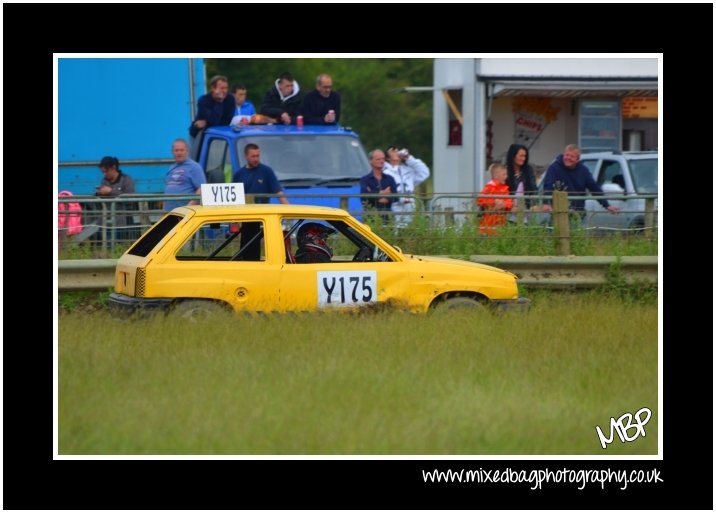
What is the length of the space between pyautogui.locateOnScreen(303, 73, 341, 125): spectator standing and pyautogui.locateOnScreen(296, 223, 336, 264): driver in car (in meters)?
7.14

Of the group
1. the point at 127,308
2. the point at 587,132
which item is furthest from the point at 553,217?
the point at 587,132

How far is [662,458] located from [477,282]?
4210 mm

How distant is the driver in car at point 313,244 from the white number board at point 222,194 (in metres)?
0.82

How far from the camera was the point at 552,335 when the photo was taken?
11.4m

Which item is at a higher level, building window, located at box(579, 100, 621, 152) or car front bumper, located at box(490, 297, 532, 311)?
building window, located at box(579, 100, 621, 152)

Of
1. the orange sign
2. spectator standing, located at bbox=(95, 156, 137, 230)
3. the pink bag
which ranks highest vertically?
the orange sign

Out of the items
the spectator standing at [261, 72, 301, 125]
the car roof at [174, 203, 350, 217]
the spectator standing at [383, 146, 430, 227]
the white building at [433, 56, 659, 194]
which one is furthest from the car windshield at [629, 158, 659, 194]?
the car roof at [174, 203, 350, 217]

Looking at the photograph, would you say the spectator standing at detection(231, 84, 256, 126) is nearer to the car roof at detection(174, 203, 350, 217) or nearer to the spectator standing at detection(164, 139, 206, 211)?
the spectator standing at detection(164, 139, 206, 211)

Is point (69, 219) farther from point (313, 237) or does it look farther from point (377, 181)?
point (377, 181)

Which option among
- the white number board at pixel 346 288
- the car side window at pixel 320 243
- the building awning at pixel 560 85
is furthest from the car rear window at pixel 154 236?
the building awning at pixel 560 85

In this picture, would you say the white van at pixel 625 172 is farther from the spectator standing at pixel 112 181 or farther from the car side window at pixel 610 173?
the spectator standing at pixel 112 181

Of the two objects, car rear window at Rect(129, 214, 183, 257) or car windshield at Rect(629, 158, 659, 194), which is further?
car windshield at Rect(629, 158, 659, 194)

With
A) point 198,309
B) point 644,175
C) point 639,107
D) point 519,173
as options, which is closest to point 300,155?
point 519,173

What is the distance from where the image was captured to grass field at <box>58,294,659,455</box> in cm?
839
